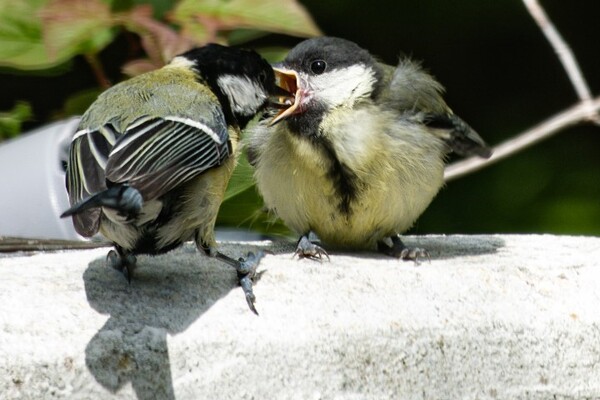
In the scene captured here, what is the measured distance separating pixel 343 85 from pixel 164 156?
68 cm

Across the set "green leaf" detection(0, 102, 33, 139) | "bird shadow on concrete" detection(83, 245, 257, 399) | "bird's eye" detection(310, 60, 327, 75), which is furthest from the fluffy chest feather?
"green leaf" detection(0, 102, 33, 139)

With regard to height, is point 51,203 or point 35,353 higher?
point 35,353

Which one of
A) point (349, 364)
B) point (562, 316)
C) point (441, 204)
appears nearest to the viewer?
point (349, 364)

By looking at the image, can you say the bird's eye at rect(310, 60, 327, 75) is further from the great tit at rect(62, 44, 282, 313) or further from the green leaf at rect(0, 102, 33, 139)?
the green leaf at rect(0, 102, 33, 139)

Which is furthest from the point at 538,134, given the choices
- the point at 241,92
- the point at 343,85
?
the point at 241,92

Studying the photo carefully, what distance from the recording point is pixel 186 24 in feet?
7.51

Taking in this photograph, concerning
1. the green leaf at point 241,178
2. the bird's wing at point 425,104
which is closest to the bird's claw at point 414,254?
the bird's wing at point 425,104

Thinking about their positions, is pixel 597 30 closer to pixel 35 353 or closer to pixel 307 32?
pixel 307 32

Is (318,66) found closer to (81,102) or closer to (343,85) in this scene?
(343,85)

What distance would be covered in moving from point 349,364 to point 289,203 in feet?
2.11

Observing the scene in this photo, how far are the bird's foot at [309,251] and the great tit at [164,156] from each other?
0.12 meters

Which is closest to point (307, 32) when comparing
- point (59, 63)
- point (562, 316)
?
point (59, 63)

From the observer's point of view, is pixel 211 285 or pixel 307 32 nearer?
pixel 211 285

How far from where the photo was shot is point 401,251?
219 cm
